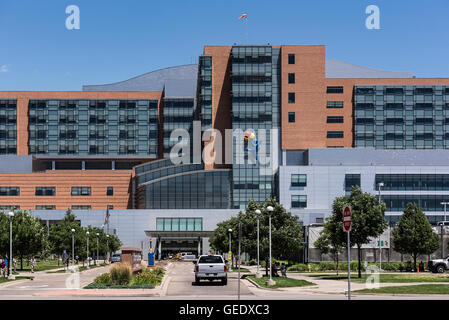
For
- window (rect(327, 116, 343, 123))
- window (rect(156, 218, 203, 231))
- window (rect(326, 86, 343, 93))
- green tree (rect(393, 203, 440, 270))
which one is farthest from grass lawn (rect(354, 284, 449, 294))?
window (rect(326, 86, 343, 93))

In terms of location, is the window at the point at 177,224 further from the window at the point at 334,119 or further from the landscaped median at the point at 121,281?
the landscaped median at the point at 121,281

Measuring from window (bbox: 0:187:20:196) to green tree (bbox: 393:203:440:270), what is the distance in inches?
3975

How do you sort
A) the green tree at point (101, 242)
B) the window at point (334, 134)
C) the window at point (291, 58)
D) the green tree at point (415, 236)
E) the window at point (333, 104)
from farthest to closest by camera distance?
the window at point (333, 104) < the window at point (334, 134) < the window at point (291, 58) < the green tree at point (101, 242) < the green tree at point (415, 236)

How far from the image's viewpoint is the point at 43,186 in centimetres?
14162

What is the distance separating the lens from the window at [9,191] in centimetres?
14038

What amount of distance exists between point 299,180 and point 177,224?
26.9 meters

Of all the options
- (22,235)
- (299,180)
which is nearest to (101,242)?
(299,180)

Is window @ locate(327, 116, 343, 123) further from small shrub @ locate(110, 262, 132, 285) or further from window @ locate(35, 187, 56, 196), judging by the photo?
small shrub @ locate(110, 262, 132, 285)

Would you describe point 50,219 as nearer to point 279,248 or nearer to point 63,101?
point 63,101

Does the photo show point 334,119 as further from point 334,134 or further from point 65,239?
point 65,239

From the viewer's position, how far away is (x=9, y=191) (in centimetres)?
14050

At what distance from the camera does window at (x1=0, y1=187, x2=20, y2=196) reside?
140 meters

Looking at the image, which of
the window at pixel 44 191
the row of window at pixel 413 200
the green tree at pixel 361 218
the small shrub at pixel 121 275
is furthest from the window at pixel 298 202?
the small shrub at pixel 121 275

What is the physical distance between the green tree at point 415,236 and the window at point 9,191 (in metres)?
101
